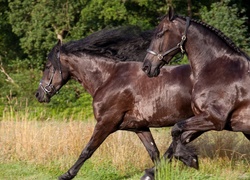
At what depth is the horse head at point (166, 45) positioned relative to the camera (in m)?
6.86

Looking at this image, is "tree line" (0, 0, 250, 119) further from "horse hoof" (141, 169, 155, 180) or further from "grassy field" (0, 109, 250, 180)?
"horse hoof" (141, 169, 155, 180)

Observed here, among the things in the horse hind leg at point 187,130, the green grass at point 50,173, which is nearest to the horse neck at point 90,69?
the green grass at point 50,173

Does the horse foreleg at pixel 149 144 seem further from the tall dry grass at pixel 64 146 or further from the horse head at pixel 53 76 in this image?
the horse head at pixel 53 76

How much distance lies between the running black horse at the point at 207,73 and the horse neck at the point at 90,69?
1500mm

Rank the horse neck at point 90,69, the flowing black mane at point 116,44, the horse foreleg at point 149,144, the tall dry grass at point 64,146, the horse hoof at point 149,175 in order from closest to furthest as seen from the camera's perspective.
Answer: the horse hoof at point 149,175 → the horse foreleg at point 149,144 → the horse neck at point 90,69 → the flowing black mane at point 116,44 → the tall dry grass at point 64,146

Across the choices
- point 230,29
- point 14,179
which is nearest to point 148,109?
point 14,179

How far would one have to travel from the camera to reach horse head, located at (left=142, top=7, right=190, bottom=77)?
686cm

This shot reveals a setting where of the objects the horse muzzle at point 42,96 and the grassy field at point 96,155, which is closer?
the grassy field at point 96,155

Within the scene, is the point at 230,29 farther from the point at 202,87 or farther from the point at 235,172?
the point at 202,87

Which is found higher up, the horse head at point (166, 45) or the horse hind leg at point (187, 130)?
the horse head at point (166, 45)

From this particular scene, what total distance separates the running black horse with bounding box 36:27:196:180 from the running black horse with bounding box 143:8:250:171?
0.87 m

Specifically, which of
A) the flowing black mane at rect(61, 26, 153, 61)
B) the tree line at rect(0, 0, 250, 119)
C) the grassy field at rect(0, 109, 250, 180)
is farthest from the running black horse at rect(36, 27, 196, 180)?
the tree line at rect(0, 0, 250, 119)

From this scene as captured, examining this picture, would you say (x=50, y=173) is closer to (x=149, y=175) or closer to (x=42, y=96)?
(x=42, y=96)

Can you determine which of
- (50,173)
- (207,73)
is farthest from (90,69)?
(207,73)
